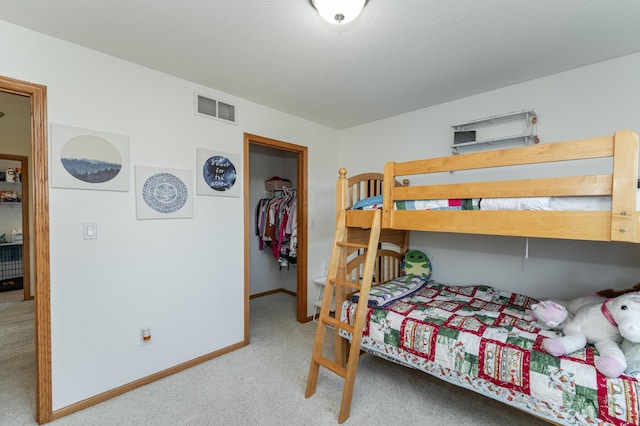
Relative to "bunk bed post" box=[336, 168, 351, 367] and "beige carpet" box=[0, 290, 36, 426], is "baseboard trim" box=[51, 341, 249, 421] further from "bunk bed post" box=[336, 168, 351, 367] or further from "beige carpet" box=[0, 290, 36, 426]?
"bunk bed post" box=[336, 168, 351, 367]

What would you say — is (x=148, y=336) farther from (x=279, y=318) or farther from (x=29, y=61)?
(x=29, y=61)

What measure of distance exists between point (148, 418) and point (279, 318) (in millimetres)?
1849

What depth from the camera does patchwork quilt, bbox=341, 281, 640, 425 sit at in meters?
1.33

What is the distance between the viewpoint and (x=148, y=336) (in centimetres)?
225

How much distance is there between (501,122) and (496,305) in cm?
160

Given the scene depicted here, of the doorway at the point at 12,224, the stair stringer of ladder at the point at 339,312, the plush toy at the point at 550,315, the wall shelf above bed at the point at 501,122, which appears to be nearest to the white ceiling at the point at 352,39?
the wall shelf above bed at the point at 501,122

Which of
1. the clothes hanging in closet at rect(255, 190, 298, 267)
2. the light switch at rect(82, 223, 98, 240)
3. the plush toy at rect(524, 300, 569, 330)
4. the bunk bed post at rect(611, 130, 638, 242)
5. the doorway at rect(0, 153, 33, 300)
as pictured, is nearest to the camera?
the bunk bed post at rect(611, 130, 638, 242)

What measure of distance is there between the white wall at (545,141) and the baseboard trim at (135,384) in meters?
2.29

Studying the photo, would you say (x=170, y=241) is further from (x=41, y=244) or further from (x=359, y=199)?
(x=359, y=199)

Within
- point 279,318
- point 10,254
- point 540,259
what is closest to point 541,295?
point 540,259

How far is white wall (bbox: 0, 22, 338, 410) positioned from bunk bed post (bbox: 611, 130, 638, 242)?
263cm

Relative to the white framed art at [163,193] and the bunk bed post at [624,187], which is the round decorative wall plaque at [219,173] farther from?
the bunk bed post at [624,187]

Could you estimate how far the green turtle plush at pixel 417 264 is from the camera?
9.60ft

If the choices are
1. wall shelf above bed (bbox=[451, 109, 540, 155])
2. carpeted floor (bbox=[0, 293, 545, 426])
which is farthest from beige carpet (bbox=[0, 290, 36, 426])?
wall shelf above bed (bbox=[451, 109, 540, 155])
